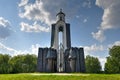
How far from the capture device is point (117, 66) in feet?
179

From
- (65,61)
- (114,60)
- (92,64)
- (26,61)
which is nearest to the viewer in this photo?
(65,61)

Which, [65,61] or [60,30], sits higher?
[60,30]

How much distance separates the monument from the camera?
121ft

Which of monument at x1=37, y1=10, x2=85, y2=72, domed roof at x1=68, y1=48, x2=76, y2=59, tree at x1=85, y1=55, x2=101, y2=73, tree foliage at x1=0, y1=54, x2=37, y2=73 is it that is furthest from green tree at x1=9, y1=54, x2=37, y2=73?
domed roof at x1=68, y1=48, x2=76, y2=59

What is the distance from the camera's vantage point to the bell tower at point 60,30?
38.6 m

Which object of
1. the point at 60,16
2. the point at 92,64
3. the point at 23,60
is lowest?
the point at 92,64

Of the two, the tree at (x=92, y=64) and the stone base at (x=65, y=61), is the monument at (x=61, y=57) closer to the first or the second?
the stone base at (x=65, y=61)

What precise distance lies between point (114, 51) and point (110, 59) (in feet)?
8.96

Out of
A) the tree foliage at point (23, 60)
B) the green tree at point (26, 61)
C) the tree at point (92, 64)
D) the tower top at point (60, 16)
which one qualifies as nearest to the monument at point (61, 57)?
the tower top at point (60, 16)

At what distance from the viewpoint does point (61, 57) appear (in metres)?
37.4

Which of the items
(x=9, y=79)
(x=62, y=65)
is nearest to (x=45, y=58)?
(x=62, y=65)

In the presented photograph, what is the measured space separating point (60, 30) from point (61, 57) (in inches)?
270

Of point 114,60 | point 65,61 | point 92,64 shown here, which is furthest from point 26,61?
point 65,61

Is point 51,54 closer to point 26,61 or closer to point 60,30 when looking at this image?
point 60,30
